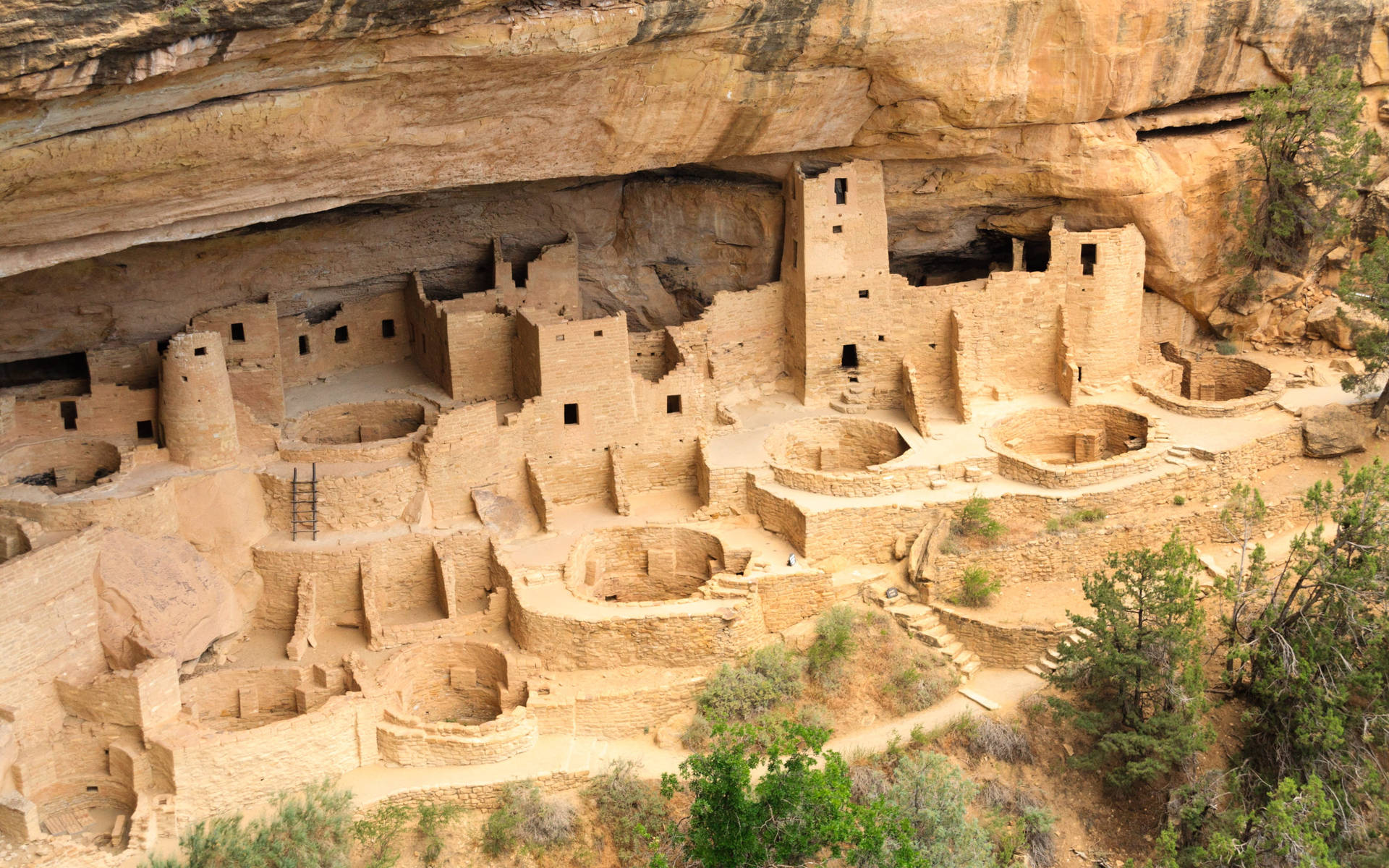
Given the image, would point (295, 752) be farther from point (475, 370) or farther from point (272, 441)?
point (475, 370)

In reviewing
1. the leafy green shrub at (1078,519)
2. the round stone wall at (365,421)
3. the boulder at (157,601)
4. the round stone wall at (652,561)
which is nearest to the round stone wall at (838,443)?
the round stone wall at (652,561)

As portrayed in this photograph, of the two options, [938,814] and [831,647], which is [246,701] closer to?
[831,647]

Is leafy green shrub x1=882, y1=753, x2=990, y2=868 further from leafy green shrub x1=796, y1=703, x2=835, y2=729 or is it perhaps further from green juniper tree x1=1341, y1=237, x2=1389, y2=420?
green juniper tree x1=1341, y1=237, x2=1389, y2=420

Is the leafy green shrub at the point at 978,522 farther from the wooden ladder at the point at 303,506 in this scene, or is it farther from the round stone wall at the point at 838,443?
the wooden ladder at the point at 303,506

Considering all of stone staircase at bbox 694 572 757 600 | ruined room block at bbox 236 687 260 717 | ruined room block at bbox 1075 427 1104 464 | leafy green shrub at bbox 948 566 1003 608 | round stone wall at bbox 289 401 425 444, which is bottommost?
ruined room block at bbox 236 687 260 717

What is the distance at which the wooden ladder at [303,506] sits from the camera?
19391mm

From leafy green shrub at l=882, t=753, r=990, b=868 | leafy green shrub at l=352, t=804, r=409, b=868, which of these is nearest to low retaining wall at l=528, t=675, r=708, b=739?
leafy green shrub at l=352, t=804, r=409, b=868

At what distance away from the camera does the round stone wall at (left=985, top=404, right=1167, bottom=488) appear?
21562mm

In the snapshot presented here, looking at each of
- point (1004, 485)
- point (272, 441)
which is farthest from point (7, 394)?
point (1004, 485)

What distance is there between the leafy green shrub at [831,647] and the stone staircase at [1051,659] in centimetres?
237

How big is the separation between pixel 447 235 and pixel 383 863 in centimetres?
1016

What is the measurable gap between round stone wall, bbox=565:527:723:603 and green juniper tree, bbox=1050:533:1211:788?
4914mm

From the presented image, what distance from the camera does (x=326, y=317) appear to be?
2336 centimetres

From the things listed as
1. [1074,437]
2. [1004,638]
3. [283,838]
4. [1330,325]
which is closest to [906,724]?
[1004,638]
